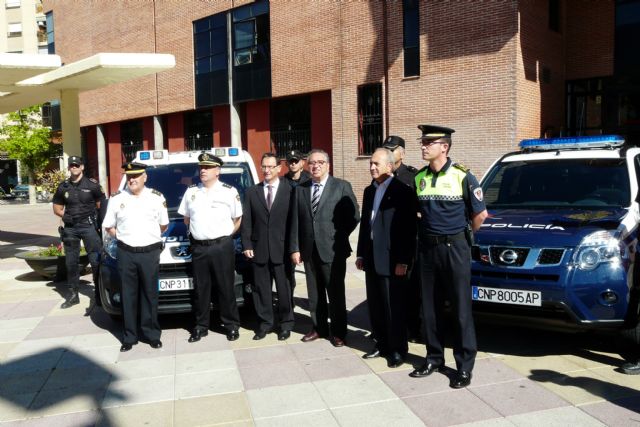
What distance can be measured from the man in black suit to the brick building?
34.8 ft

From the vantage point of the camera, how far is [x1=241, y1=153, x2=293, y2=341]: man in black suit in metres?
5.84

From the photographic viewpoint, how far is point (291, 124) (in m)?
21.4

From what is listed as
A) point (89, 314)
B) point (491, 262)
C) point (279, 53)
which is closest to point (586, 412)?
point (491, 262)

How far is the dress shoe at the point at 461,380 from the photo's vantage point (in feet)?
14.6

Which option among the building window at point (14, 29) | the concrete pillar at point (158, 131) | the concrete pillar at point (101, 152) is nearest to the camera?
the concrete pillar at point (158, 131)

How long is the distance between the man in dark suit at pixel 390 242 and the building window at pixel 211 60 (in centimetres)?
1927

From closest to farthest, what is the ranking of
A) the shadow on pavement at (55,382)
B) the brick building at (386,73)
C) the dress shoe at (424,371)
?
the shadow on pavement at (55,382), the dress shoe at (424,371), the brick building at (386,73)

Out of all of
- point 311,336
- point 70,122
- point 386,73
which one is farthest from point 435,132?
point 386,73

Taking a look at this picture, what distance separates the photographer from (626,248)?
4.77 meters

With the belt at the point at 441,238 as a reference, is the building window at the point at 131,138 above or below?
above

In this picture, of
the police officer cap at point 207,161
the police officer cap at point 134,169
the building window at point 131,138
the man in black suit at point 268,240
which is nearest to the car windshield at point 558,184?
the man in black suit at point 268,240

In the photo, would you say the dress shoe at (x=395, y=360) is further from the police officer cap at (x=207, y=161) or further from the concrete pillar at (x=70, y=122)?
the concrete pillar at (x=70, y=122)

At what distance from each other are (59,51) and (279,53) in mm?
19234

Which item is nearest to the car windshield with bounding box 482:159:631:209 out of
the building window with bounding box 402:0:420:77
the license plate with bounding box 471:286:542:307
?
the license plate with bounding box 471:286:542:307
